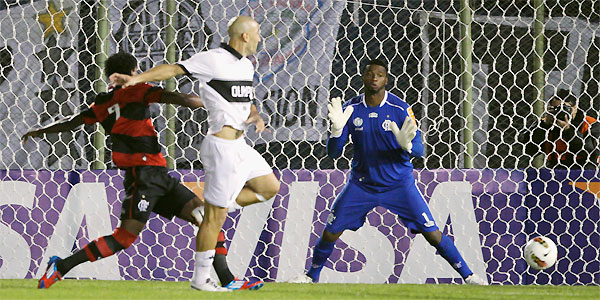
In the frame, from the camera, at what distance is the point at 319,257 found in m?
6.98

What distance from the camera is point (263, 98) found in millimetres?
7730

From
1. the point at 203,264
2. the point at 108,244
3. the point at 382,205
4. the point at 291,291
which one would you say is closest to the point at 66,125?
the point at 108,244

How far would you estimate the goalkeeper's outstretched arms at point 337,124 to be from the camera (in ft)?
22.0

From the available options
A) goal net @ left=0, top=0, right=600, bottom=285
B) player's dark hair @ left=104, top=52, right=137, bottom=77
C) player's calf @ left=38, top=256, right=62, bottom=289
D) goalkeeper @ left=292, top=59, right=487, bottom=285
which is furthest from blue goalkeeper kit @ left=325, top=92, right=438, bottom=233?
player's calf @ left=38, top=256, right=62, bottom=289

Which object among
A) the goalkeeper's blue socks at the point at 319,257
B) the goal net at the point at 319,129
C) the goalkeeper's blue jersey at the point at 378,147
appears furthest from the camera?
the goal net at the point at 319,129

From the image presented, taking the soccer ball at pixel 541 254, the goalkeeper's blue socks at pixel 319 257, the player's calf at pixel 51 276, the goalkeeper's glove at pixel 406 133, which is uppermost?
the goalkeeper's glove at pixel 406 133

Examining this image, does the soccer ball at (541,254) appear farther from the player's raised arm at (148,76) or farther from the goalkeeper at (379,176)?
the player's raised arm at (148,76)

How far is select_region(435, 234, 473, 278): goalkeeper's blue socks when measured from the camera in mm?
6805

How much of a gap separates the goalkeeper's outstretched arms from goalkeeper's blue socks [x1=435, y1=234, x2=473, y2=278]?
38.0 inches

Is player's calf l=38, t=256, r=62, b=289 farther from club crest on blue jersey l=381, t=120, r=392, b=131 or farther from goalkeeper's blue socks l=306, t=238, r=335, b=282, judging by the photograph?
club crest on blue jersey l=381, t=120, r=392, b=131

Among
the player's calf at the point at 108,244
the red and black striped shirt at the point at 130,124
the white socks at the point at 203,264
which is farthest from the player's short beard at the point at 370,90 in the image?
the player's calf at the point at 108,244

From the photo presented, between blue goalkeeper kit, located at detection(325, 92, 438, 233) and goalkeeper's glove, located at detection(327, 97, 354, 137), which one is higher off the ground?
goalkeeper's glove, located at detection(327, 97, 354, 137)

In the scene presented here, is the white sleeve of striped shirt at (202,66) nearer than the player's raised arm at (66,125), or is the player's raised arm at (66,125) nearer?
the white sleeve of striped shirt at (202,66)

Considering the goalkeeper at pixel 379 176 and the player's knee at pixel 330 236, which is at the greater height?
the goalkeeper at pixel 379 176
